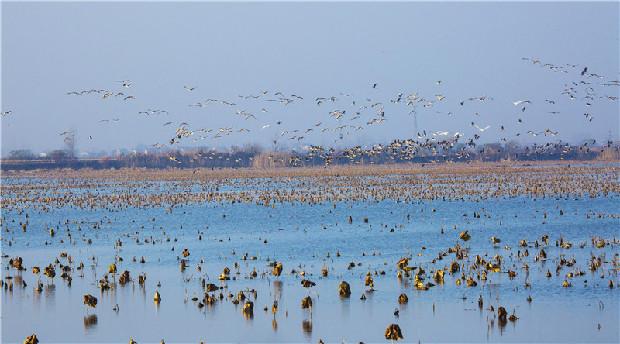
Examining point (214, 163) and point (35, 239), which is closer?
point (35, 239)

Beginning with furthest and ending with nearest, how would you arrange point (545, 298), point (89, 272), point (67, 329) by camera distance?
point (89, 272) < point (545, 298) < point (67, 329)

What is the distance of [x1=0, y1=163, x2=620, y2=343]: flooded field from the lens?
1714 centimetres

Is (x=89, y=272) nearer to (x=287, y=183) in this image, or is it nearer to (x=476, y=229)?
(x=476, y=229)

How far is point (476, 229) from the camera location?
108ft

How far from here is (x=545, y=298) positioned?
1888 centimetres

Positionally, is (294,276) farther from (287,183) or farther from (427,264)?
(287,183)

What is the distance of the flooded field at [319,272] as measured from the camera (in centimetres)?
1714

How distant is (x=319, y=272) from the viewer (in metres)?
23.0

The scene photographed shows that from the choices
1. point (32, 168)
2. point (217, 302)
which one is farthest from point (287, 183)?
point (32, 168)

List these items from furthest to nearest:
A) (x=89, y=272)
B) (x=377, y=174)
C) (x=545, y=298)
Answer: (x=377, y=174) → (x=89, y=272) → (x=545, y=298)

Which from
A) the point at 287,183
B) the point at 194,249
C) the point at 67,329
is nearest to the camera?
the point at 67,329

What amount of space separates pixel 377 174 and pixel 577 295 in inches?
2283

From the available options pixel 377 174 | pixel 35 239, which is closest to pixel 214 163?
pixel 377 174

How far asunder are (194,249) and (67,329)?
1142cm
